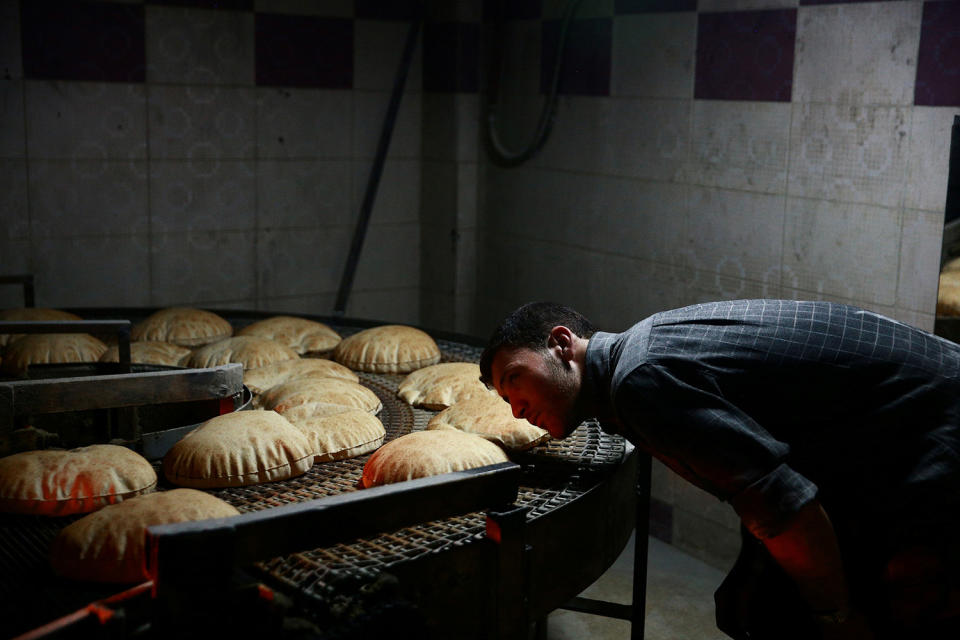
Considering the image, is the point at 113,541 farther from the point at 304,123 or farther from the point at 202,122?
the point at 304,123

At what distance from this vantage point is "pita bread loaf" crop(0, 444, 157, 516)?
6.95 ft

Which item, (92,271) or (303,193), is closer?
(92,271)

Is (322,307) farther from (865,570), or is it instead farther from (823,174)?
(865,570)

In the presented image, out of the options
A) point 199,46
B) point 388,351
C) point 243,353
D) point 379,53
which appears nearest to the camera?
point 243,353

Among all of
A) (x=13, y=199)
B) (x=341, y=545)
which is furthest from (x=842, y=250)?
(x=13, y=199)

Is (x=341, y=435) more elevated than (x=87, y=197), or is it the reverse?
(x=87, y=197)

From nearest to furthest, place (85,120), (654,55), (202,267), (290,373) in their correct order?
(290,373)
(654,55)
(85,120)
(202,267)

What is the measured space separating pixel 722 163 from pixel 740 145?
0.13 metres

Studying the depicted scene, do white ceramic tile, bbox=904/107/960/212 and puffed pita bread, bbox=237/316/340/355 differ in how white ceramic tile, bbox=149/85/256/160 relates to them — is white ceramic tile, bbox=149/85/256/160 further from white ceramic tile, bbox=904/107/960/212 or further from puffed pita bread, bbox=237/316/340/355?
white ceramic tile, bbox=904/107/960/212

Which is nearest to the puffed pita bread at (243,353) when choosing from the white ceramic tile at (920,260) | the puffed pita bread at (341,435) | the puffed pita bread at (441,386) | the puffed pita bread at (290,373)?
the puffed pita bread at (290,373)

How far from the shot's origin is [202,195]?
5.38 meters

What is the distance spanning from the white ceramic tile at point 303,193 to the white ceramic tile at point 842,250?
9.01ft

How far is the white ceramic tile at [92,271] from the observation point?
497cm

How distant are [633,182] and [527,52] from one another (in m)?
1.15
